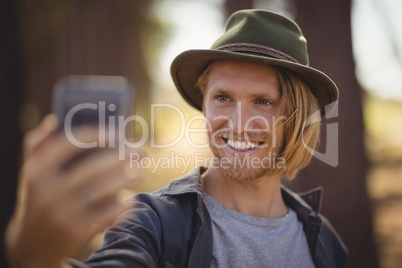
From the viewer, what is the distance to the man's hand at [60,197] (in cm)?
98

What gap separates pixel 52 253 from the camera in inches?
40.1

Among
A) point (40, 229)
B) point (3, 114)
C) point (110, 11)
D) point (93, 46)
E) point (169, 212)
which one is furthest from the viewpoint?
point (110, 11)

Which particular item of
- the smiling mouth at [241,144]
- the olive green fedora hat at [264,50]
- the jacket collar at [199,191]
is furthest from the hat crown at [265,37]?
the jacket collar at [199,191]

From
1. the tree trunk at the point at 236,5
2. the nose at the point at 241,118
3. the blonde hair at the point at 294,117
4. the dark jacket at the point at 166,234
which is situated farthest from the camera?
the tree trunk at the point at 236,5

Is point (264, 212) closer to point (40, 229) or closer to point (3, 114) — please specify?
point (40, 229)

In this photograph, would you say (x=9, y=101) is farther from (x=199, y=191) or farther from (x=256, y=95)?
(x=256, y=95)

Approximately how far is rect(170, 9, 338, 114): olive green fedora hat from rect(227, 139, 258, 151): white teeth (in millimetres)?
527

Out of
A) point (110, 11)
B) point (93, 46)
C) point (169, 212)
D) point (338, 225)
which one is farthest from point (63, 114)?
point (110, 11)

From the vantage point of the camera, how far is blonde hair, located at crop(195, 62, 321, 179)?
229 cm

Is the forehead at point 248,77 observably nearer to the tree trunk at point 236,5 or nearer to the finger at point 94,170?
the finger at point 94,170

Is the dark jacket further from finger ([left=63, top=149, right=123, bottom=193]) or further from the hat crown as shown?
the hat crown

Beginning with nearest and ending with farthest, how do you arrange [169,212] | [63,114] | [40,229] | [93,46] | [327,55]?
[40,229]
[63,114]
[169,212]
[327,55]
[93,46]

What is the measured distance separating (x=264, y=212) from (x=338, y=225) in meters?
1.97

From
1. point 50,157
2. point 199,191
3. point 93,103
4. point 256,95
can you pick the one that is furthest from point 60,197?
point 256,95
